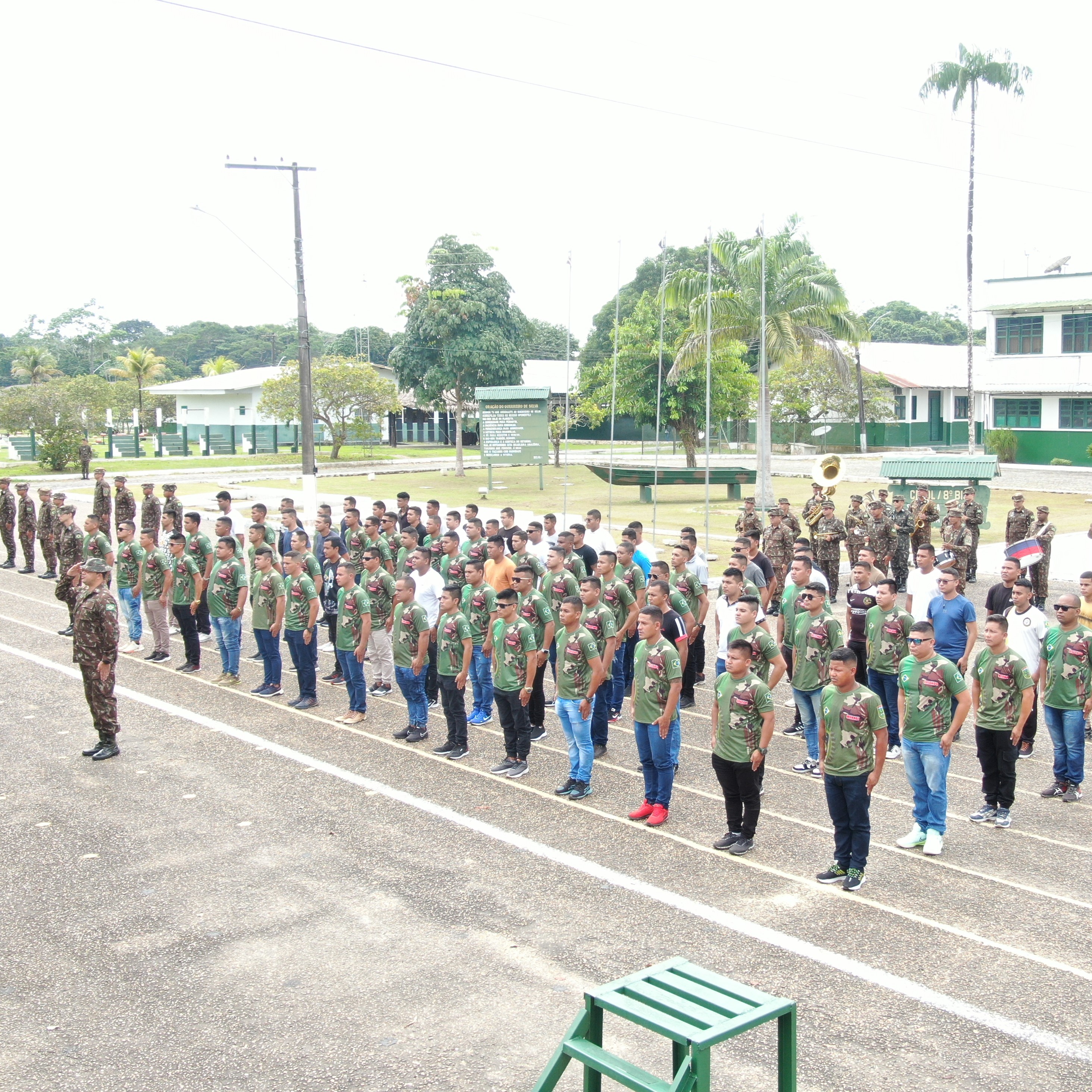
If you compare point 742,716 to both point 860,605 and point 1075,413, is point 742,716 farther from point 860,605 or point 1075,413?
point 1075,413

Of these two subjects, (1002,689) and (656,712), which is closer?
(1002,689)

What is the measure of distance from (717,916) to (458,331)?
131ft

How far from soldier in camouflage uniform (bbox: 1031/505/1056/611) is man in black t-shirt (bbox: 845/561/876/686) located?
680cm

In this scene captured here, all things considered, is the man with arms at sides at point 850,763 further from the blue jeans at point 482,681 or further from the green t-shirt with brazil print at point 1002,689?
the blue jeans at point 482,681

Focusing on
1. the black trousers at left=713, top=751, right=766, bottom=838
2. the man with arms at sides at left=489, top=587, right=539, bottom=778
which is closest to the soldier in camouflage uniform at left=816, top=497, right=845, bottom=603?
the man with arms at sides at left=489, top=587, right=539, bottom=778

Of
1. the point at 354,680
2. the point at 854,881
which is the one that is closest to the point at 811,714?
the point at 854,881

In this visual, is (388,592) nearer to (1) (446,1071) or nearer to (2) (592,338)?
(1) (446,1071)

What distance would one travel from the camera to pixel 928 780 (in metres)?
8.06

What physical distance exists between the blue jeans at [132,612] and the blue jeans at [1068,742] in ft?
36.4

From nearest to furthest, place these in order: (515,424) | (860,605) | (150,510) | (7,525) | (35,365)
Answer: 1. (860,605)
2. (150,510)
3. (7,525)
4. (515,424)
5. (35,365)


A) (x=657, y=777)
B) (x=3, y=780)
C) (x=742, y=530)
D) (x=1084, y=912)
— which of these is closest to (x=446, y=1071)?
(x=657, y=777)

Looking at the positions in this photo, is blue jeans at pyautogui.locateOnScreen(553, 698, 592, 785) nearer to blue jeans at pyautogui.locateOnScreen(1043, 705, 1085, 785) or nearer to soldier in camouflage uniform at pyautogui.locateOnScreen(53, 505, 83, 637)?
blue jeans at pyautogui.locateOnScreen(1043, 705, 1085, 785)

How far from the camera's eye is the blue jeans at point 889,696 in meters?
10.0

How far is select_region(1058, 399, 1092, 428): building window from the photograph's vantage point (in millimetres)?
43625
